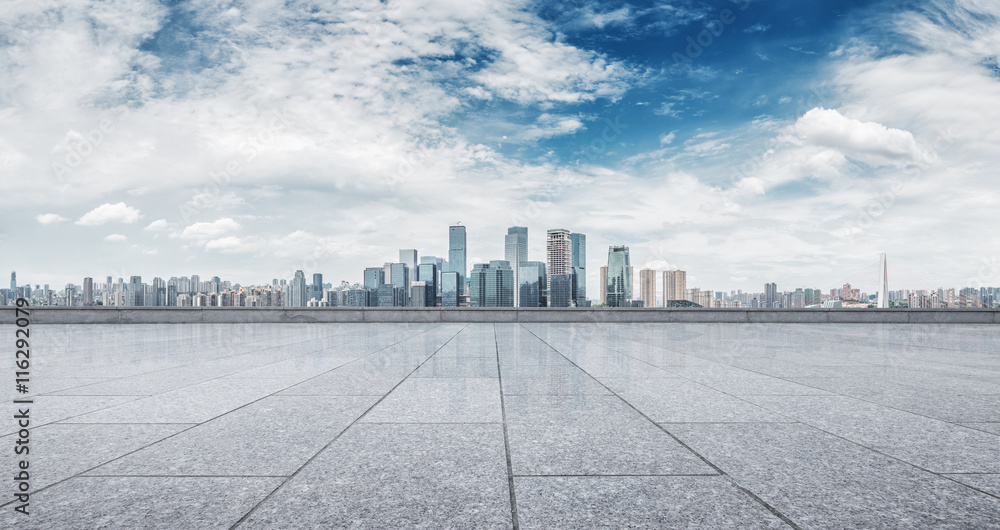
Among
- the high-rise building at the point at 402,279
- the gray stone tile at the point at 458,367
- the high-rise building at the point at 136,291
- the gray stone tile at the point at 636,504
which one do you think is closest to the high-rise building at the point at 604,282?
the high-rise building at the point at 402,279

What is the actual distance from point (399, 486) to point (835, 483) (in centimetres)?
299

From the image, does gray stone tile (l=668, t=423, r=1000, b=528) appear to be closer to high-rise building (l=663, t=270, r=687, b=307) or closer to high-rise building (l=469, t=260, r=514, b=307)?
high-rise building (l=663, t=270, r=687, b=307)

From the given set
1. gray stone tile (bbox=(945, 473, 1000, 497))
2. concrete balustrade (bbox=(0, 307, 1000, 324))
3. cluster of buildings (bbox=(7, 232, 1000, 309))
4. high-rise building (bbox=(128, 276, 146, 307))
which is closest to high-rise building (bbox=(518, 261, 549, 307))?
cluster of buildings (bbox=(7, 232, 1000, 309))

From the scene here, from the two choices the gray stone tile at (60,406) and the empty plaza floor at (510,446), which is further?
the gray stone tile at (60,406)

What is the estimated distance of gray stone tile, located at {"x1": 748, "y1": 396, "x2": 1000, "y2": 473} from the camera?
13.5 feet

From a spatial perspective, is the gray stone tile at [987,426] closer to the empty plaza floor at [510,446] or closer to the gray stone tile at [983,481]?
the empty plaza floor at [510,446]

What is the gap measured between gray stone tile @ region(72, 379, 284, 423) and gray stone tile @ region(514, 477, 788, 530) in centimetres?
393

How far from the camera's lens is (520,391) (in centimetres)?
687

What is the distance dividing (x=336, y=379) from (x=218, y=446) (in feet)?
11.1

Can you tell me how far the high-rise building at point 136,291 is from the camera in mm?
26919

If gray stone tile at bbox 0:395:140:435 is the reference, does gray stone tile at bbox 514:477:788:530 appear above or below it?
above

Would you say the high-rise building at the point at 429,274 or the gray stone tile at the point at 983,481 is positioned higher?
the high-rise building at the point at 429,274

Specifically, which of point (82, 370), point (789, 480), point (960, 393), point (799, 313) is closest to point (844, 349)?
point (960, 393)

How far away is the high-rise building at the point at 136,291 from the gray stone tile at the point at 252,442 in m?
25.3
